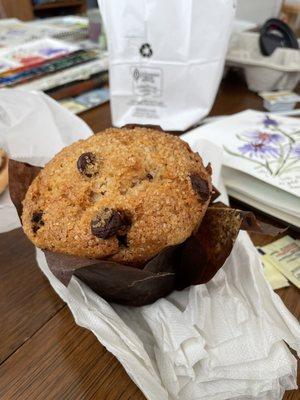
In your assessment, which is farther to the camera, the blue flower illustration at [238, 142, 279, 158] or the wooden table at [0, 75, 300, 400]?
the blue flower illustration at [238, 142, 279, 158]

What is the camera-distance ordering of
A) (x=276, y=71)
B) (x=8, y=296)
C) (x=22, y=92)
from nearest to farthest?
(x=8, y=296)
(x=22, y=92)
(x=276, y=71)

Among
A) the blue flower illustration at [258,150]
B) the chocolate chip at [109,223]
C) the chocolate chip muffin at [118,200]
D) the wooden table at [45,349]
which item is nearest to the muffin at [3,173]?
the wooden table at [45,349]

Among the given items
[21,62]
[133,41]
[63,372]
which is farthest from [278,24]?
[63,372]

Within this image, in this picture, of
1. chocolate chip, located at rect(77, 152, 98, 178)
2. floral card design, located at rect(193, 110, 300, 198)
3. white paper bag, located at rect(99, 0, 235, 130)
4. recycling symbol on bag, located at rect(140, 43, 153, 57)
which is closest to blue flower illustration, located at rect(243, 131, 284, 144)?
floral card design, located at rect(193, 110, 300, 198)

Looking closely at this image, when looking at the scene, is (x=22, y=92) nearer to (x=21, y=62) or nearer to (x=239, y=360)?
(x=21, y=62)

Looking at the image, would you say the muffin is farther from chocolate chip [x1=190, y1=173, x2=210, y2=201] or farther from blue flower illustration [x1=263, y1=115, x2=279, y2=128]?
blue flower illustration [x1=263, y1=115, x2=279, y2=128]
